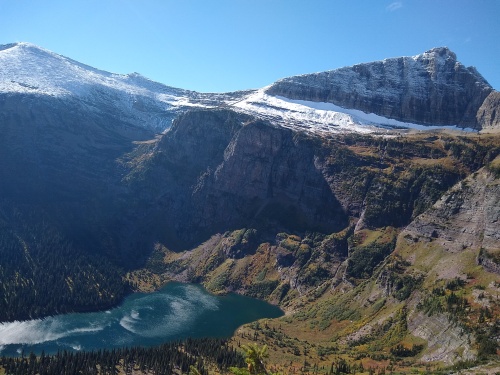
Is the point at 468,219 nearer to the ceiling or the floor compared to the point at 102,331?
nearer to the ceiling

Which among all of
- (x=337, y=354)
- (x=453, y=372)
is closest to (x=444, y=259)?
(x=337, y=354)

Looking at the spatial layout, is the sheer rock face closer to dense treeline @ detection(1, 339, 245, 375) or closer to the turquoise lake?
the turquoise lake

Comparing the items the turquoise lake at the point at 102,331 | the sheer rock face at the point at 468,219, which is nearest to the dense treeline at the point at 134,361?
the turquoise lake at the point at 102,331

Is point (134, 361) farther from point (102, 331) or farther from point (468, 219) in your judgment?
point (468, 219)

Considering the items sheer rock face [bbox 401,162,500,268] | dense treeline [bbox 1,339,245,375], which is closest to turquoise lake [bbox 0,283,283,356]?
dense treeline [bbox 1,339,245,375]

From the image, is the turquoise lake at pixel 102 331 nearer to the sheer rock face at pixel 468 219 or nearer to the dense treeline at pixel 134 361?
the dense treeline at pixel 134 361

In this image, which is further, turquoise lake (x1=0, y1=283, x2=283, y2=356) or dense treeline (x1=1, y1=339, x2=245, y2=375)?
turquoise lake (x1=0, y1=283, x2=283, y2=356)

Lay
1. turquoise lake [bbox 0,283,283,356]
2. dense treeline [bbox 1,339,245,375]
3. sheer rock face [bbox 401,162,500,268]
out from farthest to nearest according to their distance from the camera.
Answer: sheer rock face [bbox 401,162,500,268] → turquoise lake [bbox 0,283,283,356] → dense treeline [bbox 1,339,245,375]

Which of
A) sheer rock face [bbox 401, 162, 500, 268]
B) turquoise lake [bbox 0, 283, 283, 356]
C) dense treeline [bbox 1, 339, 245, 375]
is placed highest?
sheer rock face [bbox 401, 162, 500, 268]

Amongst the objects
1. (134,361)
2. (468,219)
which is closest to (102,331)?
(134,361)
